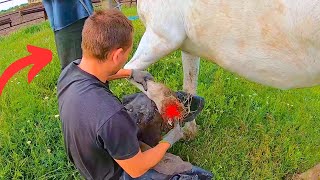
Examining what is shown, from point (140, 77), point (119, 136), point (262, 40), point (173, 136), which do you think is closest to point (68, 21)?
point (140, 77)

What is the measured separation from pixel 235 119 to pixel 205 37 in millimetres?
1265

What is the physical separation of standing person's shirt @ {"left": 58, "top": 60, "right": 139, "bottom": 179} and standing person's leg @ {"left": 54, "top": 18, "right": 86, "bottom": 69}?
126 cm

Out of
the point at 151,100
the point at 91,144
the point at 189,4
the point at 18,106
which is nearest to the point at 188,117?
the point at 151,100

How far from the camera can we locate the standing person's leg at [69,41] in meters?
3.29

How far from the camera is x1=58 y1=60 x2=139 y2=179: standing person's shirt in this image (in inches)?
70.0

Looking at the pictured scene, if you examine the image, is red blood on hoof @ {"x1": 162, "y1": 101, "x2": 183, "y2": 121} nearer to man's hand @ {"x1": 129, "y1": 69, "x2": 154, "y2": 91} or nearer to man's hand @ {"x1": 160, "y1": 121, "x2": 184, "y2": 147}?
man's hand @ {"x1": 160, "y1": 121, "x2": 184, "y2": 147}

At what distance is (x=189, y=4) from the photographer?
230 centimetres

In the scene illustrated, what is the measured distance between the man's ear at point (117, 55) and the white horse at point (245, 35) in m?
0.58

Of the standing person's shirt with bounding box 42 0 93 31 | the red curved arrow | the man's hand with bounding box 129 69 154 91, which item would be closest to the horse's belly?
the man's hand with bounding box 129 69 154 91

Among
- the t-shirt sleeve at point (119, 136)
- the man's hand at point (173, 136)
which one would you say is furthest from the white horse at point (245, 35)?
the t-shirt sleeve at point (119, 136)

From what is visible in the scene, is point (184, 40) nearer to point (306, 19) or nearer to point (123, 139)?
point (306, 19)

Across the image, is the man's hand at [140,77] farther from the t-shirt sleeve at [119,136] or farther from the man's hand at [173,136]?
the t-shirt sleeve at [119,136]

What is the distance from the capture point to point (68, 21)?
3248 mm

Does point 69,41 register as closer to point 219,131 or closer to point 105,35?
point 219,131
